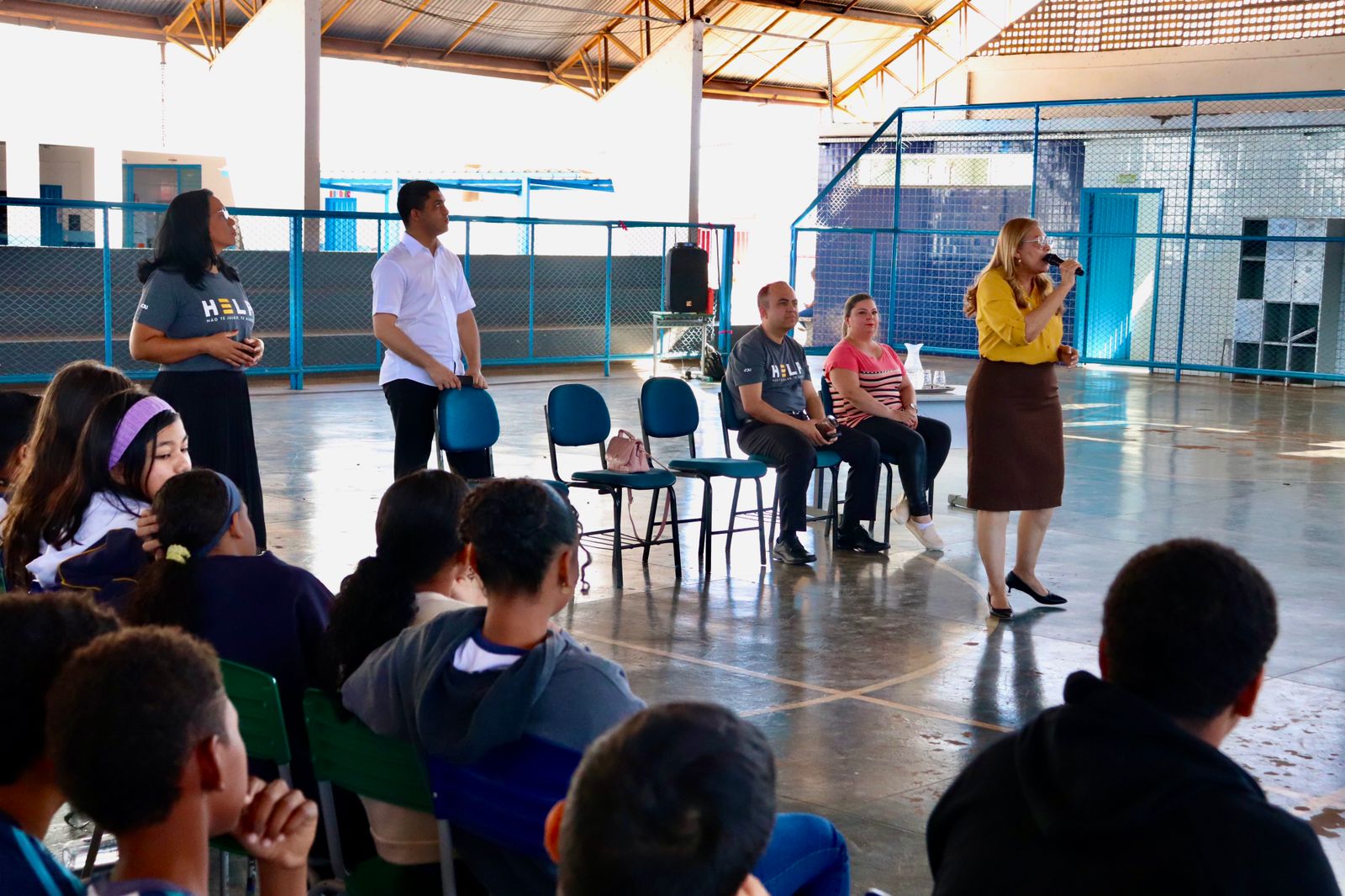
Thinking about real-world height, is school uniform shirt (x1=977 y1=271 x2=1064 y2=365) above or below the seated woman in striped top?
above

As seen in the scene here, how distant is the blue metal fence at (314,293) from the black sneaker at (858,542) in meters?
7.26

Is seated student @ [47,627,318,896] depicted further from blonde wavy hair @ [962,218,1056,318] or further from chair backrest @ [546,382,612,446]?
chair backrest @ [546,382,612,446]

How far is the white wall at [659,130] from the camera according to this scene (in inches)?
683

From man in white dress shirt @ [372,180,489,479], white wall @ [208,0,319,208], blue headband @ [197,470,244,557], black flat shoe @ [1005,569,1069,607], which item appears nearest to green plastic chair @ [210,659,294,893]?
blue headband @ [197,470,244,557]

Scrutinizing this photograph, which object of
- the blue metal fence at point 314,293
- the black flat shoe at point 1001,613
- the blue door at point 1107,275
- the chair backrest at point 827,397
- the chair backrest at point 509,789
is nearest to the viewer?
the chair backrest at point 509,789

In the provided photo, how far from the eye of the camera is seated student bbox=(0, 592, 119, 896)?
1479mm

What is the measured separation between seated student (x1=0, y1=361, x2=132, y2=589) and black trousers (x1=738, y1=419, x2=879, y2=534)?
3.19 metres

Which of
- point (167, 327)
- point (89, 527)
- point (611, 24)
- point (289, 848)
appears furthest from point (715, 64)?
point (289, 848)

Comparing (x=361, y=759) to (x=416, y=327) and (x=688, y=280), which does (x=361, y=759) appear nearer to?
(x=416, y=327)

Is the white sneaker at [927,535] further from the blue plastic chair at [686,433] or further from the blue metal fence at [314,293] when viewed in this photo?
the blue metal fence at [314,293]

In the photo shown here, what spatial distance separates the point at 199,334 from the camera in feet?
14.8

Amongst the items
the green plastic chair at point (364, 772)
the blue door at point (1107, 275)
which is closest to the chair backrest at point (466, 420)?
the green plastic chair at point (364, 772)

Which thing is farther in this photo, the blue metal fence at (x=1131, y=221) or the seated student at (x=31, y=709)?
the blue metal fence at (x=1131, y=221)

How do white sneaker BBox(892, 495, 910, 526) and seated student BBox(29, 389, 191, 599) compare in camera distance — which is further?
white sneaker BBox(892, 495, 910, 526)
